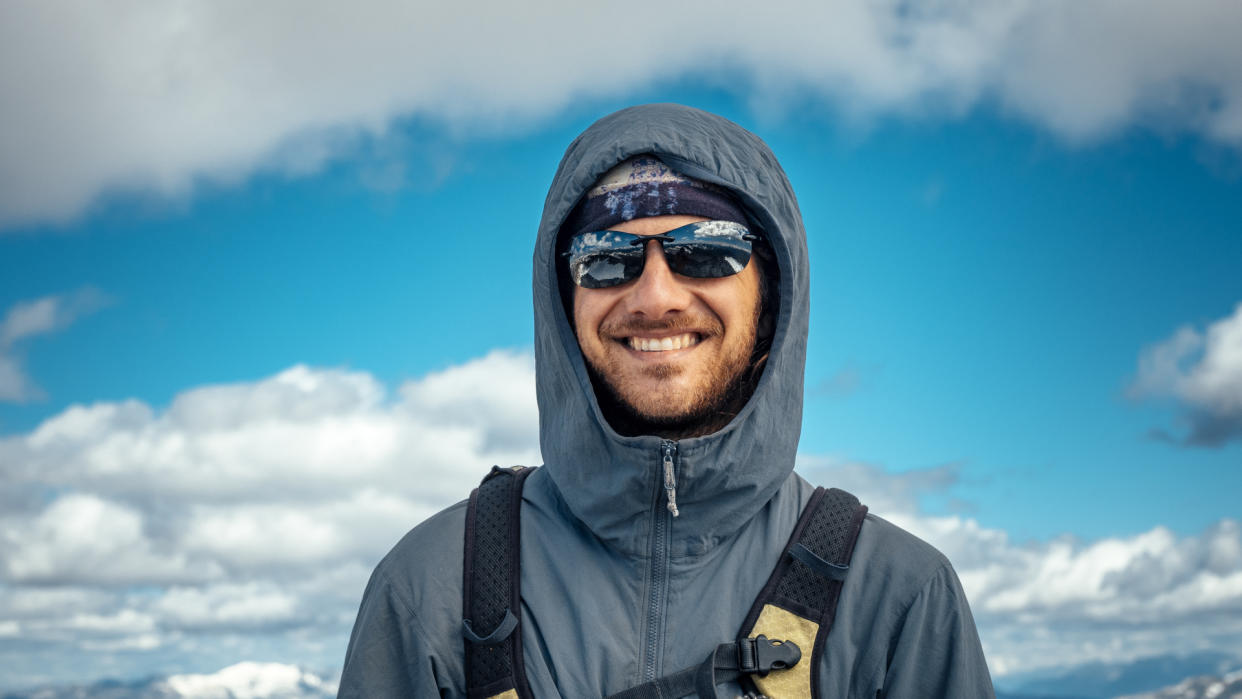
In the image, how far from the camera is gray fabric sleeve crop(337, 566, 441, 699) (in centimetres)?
428

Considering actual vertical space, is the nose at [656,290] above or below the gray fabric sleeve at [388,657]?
above

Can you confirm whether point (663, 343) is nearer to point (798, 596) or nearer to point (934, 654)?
point (798, 596)

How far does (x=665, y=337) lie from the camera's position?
4.55m

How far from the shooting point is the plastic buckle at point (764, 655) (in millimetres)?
4121

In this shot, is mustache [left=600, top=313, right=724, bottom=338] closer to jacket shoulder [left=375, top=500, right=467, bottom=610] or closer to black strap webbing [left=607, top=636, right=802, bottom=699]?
jacket shoulder [left=375, top=500, right=467, bottom=610]

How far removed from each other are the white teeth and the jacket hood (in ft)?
1.14

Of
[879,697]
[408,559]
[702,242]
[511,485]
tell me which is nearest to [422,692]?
[408,559]

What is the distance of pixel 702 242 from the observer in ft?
15.1

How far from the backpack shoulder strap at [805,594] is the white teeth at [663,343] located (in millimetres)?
1049

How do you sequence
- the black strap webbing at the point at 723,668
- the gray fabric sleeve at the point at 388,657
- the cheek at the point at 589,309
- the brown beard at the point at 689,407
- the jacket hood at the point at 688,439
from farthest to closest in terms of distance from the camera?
the cheek at the point at 589,309 < the brown beard at the point at 689,407 < the jacket hood at the point at 688,439 < the gray fabric sleeve at the point at 388,657 < the black strap webbing at the point at 723,668

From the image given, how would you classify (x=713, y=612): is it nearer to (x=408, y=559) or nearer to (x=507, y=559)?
(x=507, y=559)

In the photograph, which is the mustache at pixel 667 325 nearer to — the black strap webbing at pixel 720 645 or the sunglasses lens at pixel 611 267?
the sunglasses lens at pixel 611 267

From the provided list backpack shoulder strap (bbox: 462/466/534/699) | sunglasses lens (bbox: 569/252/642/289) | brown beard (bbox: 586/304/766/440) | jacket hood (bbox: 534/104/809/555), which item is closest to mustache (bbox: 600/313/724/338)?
brown beard (bbox: 586/304/766/440)

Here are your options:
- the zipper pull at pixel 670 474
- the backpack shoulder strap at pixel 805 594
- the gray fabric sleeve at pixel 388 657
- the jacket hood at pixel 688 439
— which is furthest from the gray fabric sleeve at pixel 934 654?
the gray fabric sleeve at pixel 388 657
